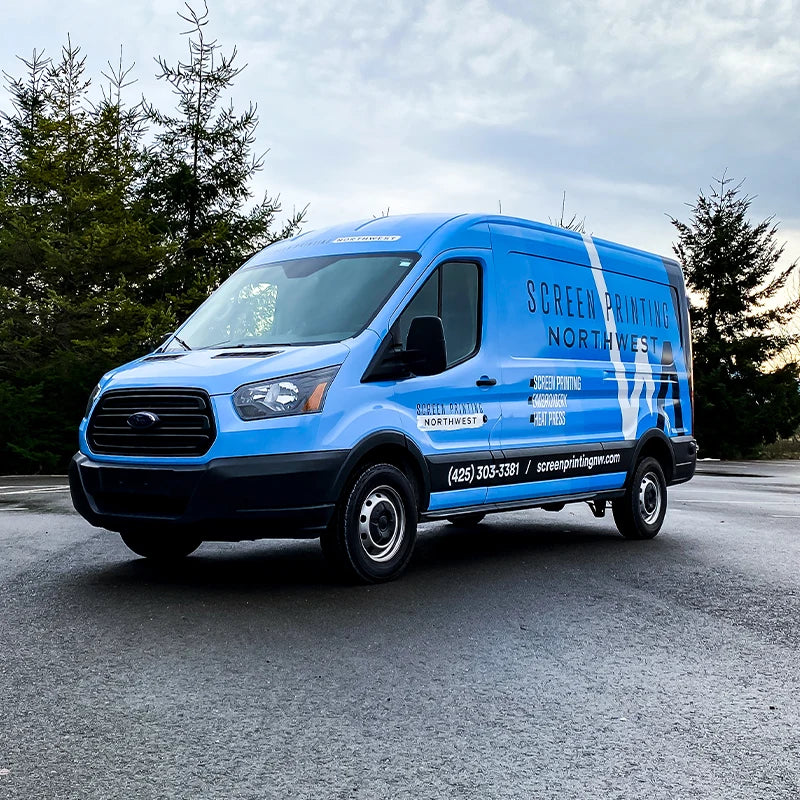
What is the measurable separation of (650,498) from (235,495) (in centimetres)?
522

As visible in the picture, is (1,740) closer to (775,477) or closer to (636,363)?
(636,363)

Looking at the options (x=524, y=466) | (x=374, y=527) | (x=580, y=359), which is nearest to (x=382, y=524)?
(x=374, y=527)

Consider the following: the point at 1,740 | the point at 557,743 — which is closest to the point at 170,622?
the point at 1,740

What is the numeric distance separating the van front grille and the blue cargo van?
0.01 m

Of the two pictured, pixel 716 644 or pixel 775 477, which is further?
pixel 775 477

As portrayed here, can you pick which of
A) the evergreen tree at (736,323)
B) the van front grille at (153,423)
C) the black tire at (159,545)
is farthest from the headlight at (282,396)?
the evergreen tree at (736,323)

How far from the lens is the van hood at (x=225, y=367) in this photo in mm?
6676

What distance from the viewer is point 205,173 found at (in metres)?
32.8

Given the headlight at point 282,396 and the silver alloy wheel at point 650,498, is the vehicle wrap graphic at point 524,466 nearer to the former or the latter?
the silver alloy wheel at point 650,498

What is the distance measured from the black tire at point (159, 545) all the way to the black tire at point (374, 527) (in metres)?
1.34

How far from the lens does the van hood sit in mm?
6676

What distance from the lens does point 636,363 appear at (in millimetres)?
10352

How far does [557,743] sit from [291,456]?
2.98 m

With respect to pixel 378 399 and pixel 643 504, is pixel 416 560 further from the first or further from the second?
pixel 643 504
